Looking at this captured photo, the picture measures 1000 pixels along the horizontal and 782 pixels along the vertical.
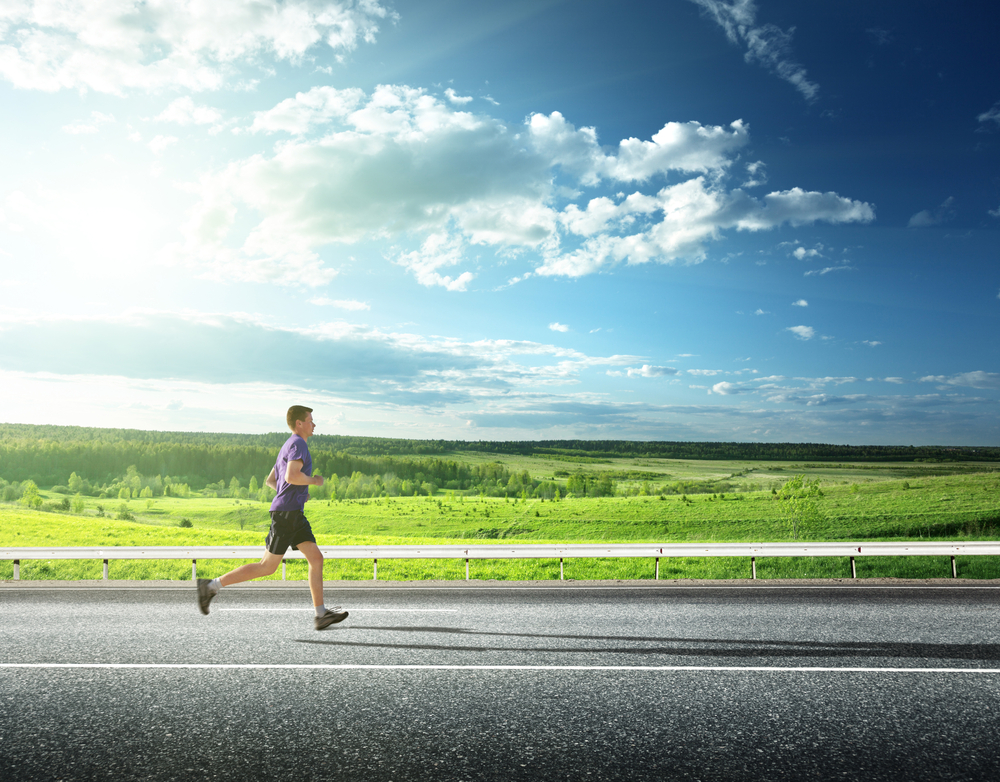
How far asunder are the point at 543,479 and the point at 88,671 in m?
Answer: 128

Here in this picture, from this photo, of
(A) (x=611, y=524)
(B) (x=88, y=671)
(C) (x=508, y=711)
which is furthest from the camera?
(A) (x=611, y=524)

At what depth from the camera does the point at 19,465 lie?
126062mm

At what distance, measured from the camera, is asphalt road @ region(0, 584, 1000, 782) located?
340cm

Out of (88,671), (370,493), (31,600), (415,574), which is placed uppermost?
(88,671)

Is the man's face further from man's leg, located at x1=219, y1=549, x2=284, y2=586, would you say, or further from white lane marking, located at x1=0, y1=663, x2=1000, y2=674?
white lane marking, located at x1=0, y1=663, x2=1000, y2=674

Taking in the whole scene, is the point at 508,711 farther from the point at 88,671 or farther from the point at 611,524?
the point at 611,524

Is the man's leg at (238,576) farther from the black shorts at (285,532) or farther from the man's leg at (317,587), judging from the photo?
the man's leg at (317,587)

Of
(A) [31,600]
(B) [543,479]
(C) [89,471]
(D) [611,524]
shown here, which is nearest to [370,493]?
(B) [543,479]

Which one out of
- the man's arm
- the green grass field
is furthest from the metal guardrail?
the man's arm

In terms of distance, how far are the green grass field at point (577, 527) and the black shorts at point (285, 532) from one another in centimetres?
849

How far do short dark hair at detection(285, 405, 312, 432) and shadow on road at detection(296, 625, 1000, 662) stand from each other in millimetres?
2160

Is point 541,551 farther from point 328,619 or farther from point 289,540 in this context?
point 289,540

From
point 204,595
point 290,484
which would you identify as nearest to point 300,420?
point 290,484

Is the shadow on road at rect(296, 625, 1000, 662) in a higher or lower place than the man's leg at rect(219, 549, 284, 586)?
lower
